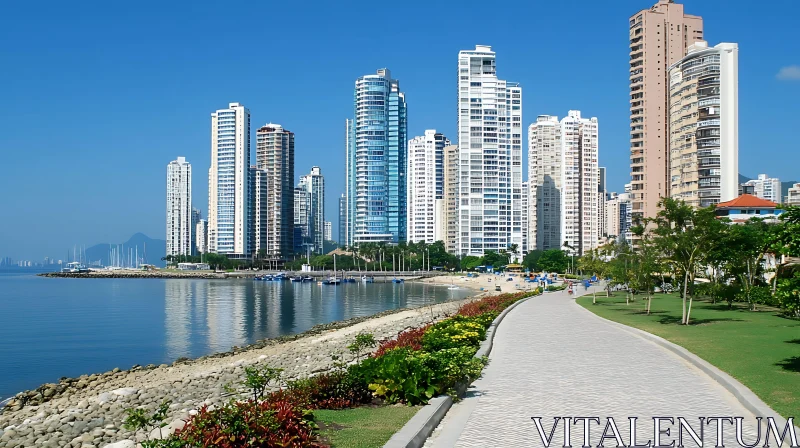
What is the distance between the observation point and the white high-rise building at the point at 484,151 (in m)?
123

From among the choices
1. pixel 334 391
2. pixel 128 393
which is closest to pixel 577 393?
pixel 334 391

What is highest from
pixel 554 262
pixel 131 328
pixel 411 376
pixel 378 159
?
pixel 378 159

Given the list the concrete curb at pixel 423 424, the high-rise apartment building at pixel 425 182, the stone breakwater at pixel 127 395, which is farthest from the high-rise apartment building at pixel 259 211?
the concrete curb at pixel 423 424

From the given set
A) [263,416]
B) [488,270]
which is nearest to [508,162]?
[488,270]

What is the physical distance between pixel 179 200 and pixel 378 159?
7228 cm

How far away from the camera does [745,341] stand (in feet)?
54.0

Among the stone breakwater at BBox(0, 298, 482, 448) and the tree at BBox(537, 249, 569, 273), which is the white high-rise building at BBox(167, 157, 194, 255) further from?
the stone breakwater at BBox(0, 298, 482, 448)

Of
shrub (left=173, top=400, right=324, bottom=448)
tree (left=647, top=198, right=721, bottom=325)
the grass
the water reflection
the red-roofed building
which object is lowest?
the water reflection

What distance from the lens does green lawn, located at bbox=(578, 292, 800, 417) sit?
10341 mm

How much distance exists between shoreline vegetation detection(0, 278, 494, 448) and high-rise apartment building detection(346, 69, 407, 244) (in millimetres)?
127556

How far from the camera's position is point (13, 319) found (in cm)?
4791

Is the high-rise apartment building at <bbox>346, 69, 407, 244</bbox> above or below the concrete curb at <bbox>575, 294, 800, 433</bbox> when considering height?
above

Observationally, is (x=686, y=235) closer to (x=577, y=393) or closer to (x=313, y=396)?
(x=577, y=393)

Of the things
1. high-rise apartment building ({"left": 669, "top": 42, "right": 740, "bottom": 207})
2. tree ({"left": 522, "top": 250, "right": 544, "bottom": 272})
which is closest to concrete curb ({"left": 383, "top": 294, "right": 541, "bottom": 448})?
high-rise apartment building ({"left": 669, "top": 42, "right": 740, "bottom": 207})
